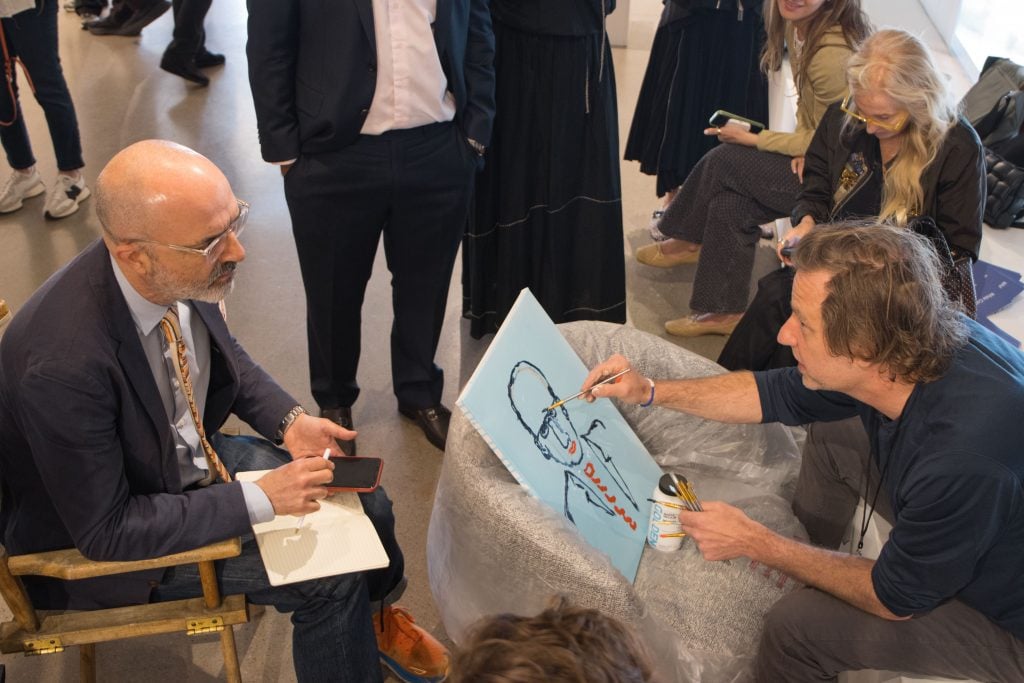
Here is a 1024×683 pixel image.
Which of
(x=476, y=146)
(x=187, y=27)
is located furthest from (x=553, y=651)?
(x=187, y=27)

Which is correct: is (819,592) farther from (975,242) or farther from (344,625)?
(975,242)

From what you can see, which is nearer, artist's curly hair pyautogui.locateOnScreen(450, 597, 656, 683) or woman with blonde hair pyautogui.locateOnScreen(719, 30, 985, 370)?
artist's curly hair pyautogui.locateOnScreen(450, 597, 656, 683)

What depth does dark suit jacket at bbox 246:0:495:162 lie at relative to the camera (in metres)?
2.31

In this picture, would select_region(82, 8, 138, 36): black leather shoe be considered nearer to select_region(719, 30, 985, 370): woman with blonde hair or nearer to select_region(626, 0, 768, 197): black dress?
select_region(626, 0, 768, 197): black dress

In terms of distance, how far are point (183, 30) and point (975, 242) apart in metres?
4.35

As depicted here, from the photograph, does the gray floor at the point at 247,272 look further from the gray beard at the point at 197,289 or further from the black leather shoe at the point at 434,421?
the gray beard at the point at 197,289

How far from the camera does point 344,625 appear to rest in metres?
1.94

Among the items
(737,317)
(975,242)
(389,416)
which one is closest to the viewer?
(975,242)

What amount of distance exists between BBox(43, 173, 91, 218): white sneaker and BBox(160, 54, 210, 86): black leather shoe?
139 cm

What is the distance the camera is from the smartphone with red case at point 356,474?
6.33 ft

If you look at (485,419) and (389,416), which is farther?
(389,416)

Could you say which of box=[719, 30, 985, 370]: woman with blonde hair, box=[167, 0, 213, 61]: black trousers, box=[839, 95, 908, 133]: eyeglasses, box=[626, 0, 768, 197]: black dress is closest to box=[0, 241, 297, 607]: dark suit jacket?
box=[719, 30, 985, 370]: woman with blonde hair

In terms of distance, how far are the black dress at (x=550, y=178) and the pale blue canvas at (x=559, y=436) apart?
98 centimetres

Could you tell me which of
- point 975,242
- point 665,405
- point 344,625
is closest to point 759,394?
point 665,405
